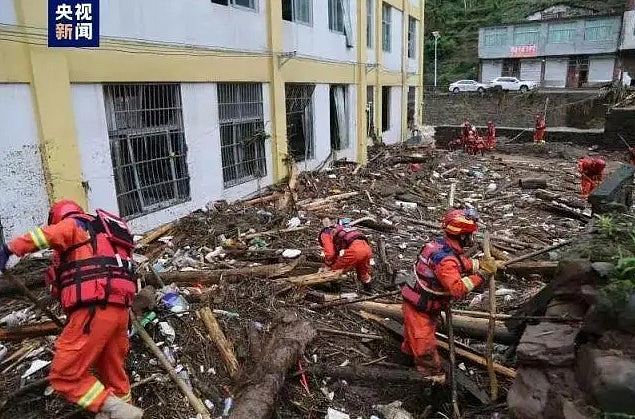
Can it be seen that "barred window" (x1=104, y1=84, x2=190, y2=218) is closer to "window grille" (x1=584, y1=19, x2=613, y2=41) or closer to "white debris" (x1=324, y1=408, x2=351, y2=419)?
"white debris" (x1=324, y1=408, x2=351, y2=419)

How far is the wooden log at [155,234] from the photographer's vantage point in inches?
301

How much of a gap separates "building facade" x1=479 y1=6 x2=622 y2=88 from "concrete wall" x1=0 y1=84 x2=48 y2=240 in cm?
4105

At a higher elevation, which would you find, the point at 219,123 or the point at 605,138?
the point at 219,123

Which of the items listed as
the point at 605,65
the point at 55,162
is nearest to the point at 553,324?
the point at 55,162

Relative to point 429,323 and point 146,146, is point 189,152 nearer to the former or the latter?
point 146,146

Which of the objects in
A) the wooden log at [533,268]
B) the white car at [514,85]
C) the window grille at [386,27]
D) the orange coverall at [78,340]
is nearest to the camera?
the orange coverall at [78,340]

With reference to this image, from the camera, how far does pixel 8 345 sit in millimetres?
4555

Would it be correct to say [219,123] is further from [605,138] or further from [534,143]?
[605,138]

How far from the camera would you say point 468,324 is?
198 inches

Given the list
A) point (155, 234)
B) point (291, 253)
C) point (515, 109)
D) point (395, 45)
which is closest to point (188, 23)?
point (155, 234)

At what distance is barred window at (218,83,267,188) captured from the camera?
32.9ft

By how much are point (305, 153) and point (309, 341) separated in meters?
9.19
